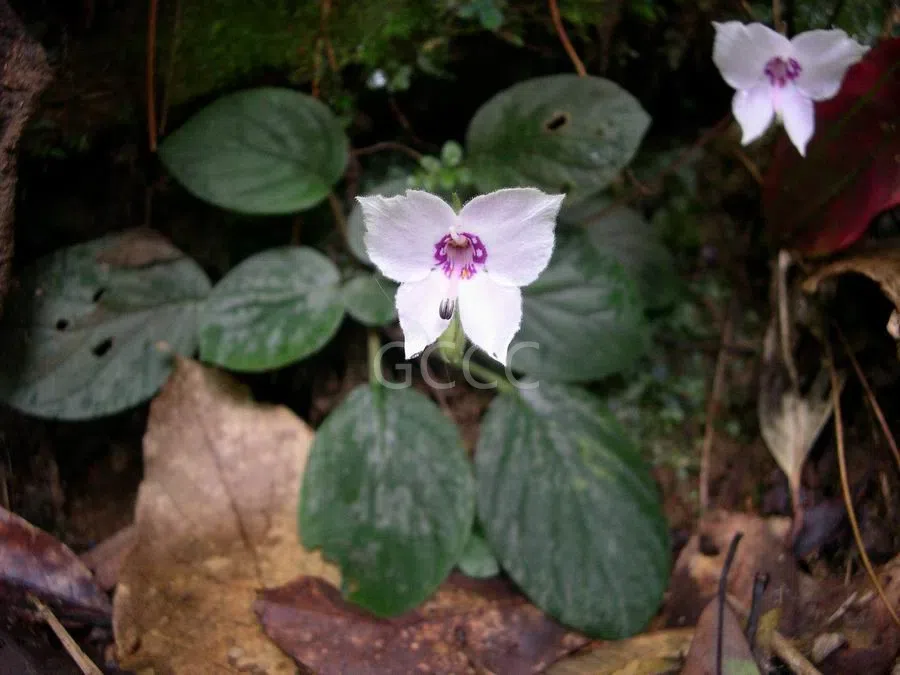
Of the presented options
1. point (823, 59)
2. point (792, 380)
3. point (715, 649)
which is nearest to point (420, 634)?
point (715, 649)

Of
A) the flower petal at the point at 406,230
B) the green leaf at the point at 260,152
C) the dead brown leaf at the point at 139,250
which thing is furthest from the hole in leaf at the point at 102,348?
the flower petal at the point at 406,230

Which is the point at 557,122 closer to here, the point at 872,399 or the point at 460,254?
the point at 460,254

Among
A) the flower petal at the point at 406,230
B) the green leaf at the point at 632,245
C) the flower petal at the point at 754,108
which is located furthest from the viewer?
the green leaf at the point at 632,245

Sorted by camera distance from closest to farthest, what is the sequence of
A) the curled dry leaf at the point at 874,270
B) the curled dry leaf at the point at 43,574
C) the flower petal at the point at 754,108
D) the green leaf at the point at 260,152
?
the curled dry leaf at the point at 43,574
the curled dry leaf at the point at 874,270
the flower petal at the point at 754,108
the green leaf at the point at 260,152

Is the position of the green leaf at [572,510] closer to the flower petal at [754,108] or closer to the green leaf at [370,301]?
the green leaf at [370,301]

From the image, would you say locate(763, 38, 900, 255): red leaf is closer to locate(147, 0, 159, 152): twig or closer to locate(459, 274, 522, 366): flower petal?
locate(459, 274, 522, 366): flower petal

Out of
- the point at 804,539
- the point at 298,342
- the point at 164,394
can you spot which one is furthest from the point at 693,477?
the point at 164,394

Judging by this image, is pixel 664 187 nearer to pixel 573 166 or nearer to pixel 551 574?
pixel 573 166
